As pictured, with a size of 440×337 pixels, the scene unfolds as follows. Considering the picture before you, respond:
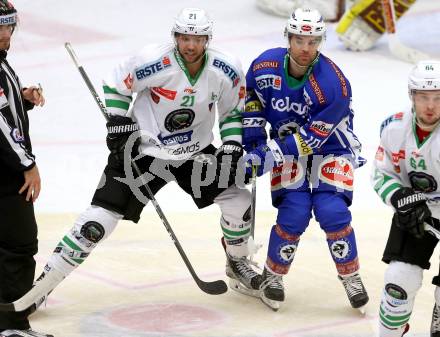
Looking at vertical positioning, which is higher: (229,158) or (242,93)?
(242,93)

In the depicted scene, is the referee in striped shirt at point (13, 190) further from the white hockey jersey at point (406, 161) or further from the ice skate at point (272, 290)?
the white hockey jersey at point (406, 161)

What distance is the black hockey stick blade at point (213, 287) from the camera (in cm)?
498

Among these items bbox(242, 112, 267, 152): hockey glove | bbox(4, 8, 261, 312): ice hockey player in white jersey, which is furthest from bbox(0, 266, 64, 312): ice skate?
bbox(242, 112, 267, 152): hockey glove

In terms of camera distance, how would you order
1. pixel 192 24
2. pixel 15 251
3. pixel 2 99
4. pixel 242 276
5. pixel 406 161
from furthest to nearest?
pixel 242 276
pixel 192 24
pixel 15 251
pixel 2 99
pixel 406 161

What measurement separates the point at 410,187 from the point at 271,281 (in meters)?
0.99

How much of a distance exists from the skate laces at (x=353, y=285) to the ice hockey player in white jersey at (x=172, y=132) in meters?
0.47

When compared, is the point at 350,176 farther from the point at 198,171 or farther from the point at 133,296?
the point at 133,296

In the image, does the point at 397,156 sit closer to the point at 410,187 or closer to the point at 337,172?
the point at 410,187

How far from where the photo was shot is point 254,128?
5105mm

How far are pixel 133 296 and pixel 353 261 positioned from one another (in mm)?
958

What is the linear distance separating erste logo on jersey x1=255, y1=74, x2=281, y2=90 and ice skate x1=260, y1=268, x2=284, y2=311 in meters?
0.78

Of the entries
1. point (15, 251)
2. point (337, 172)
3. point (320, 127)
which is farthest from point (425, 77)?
point (15, 251)


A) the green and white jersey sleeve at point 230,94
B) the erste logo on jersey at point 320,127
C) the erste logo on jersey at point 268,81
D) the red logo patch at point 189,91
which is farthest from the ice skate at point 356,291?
the red logo patch at point 189,91

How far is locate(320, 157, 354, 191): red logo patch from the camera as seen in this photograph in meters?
5.01
